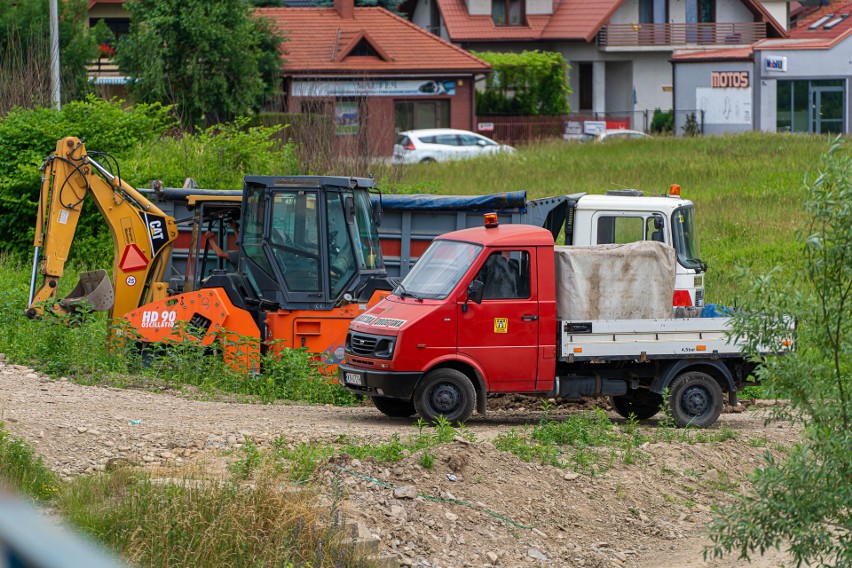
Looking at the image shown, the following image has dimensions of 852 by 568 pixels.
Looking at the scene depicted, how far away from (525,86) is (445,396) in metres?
43.7

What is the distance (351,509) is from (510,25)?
52947 millimetres

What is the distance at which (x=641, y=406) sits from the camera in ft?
45.5

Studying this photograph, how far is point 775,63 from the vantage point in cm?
4844

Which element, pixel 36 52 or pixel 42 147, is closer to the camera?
pixel 42 147

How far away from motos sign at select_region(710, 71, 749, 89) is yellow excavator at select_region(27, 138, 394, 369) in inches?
1480

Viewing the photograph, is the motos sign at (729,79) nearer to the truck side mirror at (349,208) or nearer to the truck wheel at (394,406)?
the truck side mirror at (349,208)

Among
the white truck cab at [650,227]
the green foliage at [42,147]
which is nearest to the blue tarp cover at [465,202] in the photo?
the white truck cab at [650,227]

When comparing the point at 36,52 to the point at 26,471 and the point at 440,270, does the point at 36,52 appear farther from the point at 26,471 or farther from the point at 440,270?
the point at 26,471

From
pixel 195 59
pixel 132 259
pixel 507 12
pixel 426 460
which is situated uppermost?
pixel 507 12

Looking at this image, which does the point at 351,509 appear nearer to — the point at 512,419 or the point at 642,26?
the point at 512,419

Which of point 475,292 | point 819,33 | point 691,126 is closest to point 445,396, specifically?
point 475,292

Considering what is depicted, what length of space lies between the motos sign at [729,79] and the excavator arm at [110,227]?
38.2 metres

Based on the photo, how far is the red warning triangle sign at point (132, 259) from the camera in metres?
16.1

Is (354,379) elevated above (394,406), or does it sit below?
above
